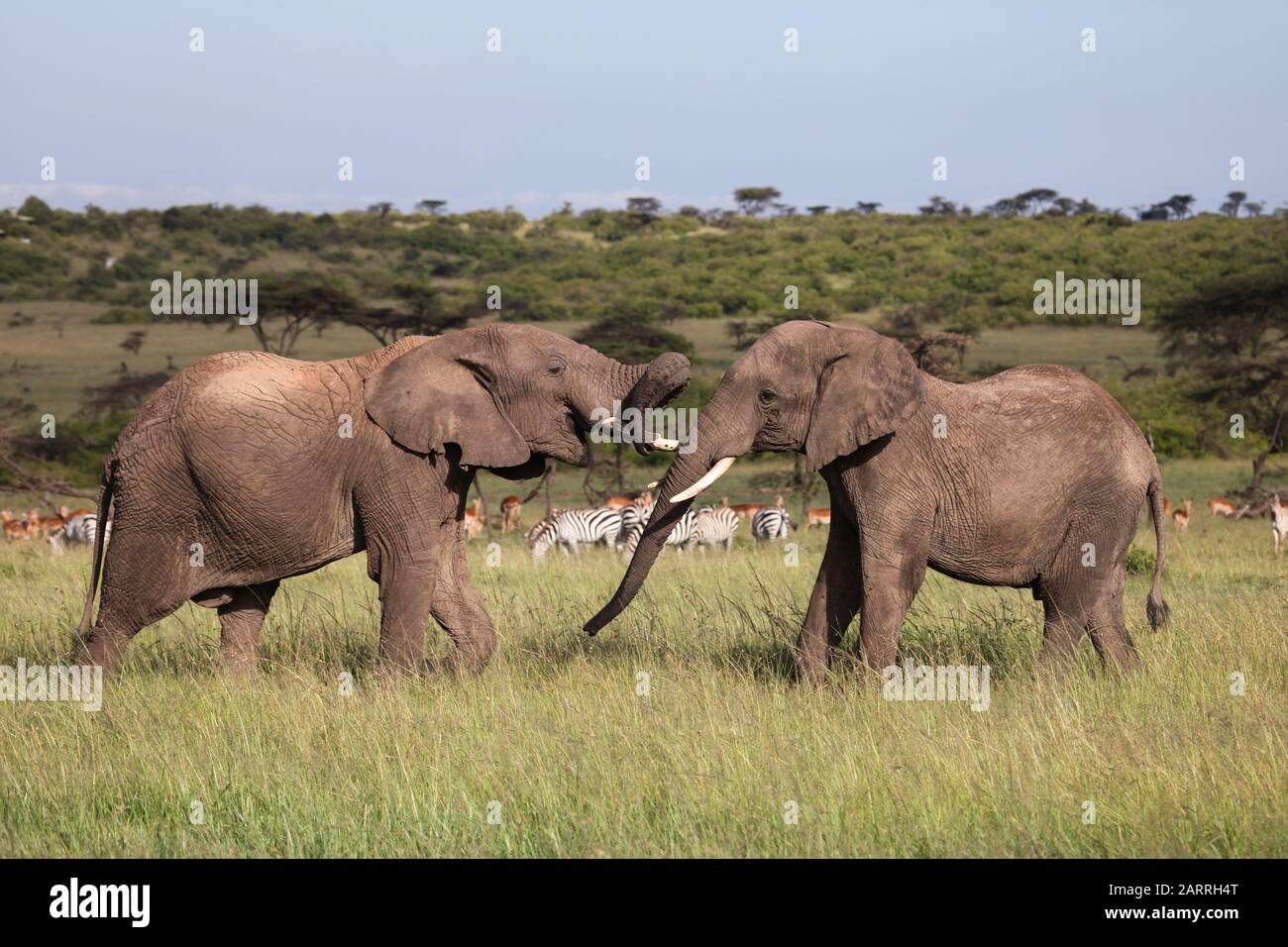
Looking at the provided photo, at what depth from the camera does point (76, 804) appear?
19.3 ft

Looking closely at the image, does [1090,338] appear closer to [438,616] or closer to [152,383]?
[152,383]

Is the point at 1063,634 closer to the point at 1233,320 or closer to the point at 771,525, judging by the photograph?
the point at 771,525

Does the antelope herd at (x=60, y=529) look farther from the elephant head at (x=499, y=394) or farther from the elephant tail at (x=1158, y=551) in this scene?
the elephant tail at (x=1158, y=551)

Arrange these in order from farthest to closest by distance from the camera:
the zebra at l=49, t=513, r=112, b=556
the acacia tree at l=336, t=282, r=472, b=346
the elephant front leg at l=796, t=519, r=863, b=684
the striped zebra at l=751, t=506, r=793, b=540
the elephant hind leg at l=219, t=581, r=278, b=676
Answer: the acacia tree at l=336, t=282, r=472, b=346, the striped zebra at l=751, t=506, r=793, b=540, the zebra at l=49, t=513, r=112, b=556, the elephant hind leg at l=219, t=581, r=278, b=676, the elephant front leg at l=796, t=519, r=863, b=684

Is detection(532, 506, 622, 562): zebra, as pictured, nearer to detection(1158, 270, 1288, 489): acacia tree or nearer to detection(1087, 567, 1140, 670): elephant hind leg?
detection(1087, 567, 1140, 670): elephant hind leg

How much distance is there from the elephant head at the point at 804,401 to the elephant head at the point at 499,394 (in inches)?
12.3

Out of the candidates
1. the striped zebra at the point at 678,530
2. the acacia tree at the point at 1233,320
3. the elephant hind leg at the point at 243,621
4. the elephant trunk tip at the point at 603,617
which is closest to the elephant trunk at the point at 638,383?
the elephant trunk tip at the point at 603,617

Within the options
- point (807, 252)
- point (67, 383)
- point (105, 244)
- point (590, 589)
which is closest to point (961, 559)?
point (590, 589)

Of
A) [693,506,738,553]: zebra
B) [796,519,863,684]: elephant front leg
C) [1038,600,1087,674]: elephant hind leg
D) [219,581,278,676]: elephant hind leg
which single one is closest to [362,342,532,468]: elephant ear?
[219,581,278,676]: elephant hind leg

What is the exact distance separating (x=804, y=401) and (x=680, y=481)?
70 centimetres

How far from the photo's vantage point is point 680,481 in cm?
736

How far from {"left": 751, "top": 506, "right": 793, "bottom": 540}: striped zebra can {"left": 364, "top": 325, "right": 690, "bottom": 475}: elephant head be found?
1230 centimetres

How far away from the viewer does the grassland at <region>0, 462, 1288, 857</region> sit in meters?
→ 5.43
